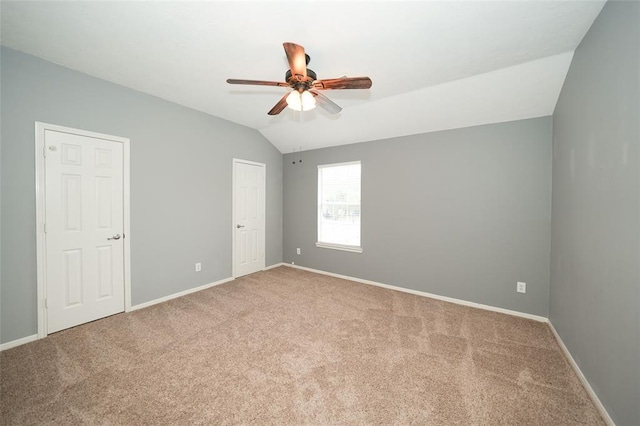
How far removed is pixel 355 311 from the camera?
3006mm

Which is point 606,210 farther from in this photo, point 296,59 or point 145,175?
point 145,175

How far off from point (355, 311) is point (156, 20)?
11.2 ft

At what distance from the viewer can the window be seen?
167 inches

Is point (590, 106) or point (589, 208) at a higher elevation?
point (590, 106)

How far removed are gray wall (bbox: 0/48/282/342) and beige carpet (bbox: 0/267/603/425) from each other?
55cm

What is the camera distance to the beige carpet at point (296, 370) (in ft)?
5.06

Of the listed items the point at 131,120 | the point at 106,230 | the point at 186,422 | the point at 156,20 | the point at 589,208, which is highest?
the point at 156,20

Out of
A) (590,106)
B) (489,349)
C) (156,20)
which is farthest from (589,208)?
(156,20)

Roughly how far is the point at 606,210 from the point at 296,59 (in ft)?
7.63

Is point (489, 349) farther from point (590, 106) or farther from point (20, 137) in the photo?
point (20, 137)

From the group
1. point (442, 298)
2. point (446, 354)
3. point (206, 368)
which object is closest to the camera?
point (206, 368)

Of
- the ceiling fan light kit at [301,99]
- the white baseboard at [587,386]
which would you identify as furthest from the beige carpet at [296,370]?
the ceiling fan light kit at [301,99]

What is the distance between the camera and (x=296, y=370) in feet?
6.32

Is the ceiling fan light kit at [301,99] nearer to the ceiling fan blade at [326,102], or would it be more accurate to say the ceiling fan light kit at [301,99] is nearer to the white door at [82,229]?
the ceiling fan blade at [326,102]
